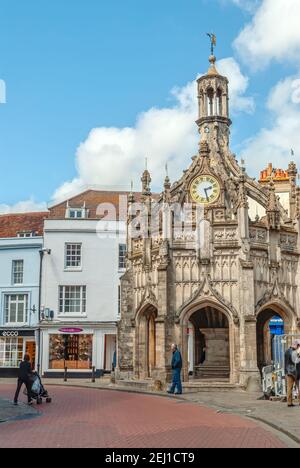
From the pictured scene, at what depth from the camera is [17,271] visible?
1535 inches

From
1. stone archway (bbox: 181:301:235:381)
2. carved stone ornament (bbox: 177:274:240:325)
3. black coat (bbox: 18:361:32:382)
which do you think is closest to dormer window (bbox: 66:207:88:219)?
stone archway (bbox: 181:301:235:381)

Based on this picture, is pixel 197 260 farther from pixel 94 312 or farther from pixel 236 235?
pixel 94 312

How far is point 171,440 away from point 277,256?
15.3 metres

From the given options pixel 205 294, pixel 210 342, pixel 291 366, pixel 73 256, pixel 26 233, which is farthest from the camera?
pixel 26 233

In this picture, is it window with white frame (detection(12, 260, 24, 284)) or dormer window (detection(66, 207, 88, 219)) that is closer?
window with white frame (detection(12, 260, 24, 284))

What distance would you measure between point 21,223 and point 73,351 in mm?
11443

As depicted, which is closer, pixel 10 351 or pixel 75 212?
pixel 10 351

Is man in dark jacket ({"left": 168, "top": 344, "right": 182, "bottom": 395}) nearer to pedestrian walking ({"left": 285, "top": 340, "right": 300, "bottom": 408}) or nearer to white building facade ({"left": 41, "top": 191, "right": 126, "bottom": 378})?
pedestrian walking ({"left": 285, "top": 340, "right": 300, "bottom": 408})

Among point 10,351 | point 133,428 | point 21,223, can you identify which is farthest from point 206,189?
point 21,223

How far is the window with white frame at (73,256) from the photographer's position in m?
38.6

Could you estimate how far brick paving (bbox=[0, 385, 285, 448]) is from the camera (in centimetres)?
1068

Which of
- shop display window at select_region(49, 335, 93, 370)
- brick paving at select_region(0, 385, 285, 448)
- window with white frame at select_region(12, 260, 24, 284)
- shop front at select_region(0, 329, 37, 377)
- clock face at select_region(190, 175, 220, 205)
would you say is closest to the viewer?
brick paving at select_region(0, 385, 285, 448)

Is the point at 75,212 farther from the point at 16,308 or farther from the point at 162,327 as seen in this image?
the point at 162,327

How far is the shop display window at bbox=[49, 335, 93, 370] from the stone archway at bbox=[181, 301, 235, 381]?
35.2ft
